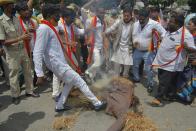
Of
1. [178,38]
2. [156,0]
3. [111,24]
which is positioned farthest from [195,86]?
[156,0]

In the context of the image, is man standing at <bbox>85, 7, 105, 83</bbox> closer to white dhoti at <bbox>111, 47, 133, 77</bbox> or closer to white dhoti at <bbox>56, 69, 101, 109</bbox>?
white dhoti at <bbox>111, 47, 133, 77</bbox>

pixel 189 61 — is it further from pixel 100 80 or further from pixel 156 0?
pixel 156 0

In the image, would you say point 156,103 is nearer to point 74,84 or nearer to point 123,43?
point 74,84

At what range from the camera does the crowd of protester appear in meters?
4.93

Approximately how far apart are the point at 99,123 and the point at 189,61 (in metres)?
2.27

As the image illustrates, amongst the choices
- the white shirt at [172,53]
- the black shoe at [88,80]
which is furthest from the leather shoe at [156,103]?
the black shoe at [88,80]

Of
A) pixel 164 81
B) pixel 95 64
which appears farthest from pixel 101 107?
pixel 95 64

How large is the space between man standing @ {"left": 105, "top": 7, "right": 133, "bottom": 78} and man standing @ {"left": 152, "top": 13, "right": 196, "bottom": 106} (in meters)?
1.28

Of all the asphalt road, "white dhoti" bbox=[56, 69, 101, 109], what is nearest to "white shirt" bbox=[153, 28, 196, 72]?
the asphalt road

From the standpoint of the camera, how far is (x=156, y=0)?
1611 centimetres

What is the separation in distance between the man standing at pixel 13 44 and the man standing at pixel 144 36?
2.52 meters

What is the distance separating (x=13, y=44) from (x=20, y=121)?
1.57 metres

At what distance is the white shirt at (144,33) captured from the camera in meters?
6.27

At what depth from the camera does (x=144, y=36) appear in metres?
6.45
